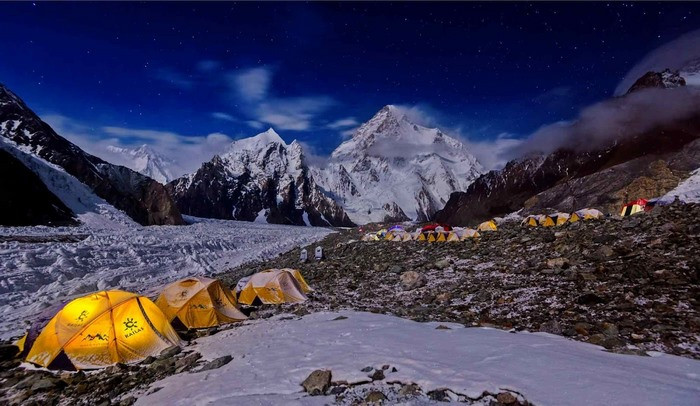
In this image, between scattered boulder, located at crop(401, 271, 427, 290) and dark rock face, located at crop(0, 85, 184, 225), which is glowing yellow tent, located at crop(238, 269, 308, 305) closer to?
scattered boulder, located at crop(401, 271, 427, 290)

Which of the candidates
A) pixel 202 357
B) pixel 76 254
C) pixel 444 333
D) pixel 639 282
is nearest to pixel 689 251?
pixel 639 282

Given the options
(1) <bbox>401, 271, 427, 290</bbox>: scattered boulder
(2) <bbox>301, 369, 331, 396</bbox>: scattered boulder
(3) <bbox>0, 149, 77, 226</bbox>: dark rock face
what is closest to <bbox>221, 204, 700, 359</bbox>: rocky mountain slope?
(1) <bbox>401, 271, 427, 290</bbox>: scattered boulder

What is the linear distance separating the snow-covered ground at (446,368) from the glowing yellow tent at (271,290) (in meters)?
4.98

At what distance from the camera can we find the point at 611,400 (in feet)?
14.0

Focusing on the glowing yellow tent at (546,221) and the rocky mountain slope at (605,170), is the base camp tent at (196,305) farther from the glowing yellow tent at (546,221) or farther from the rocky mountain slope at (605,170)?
the rocky mountain slope at (605,170)

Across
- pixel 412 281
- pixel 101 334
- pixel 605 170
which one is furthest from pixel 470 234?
pixel 605 170

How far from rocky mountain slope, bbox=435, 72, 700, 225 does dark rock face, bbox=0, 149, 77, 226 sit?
74.8 metres

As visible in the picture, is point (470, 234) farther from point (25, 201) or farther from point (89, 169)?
point (89, 169)

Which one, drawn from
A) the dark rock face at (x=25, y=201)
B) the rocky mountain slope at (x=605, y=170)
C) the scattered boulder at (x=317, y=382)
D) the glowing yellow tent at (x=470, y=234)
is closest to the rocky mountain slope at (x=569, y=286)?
the scattered boulder at (x=317, y=382)

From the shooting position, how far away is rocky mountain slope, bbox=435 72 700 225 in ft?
193

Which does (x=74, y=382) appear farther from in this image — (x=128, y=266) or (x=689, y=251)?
(x=128, y=266)

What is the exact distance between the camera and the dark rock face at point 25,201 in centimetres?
4398

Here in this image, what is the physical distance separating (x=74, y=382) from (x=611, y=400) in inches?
357

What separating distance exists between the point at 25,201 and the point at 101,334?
52.8 m
